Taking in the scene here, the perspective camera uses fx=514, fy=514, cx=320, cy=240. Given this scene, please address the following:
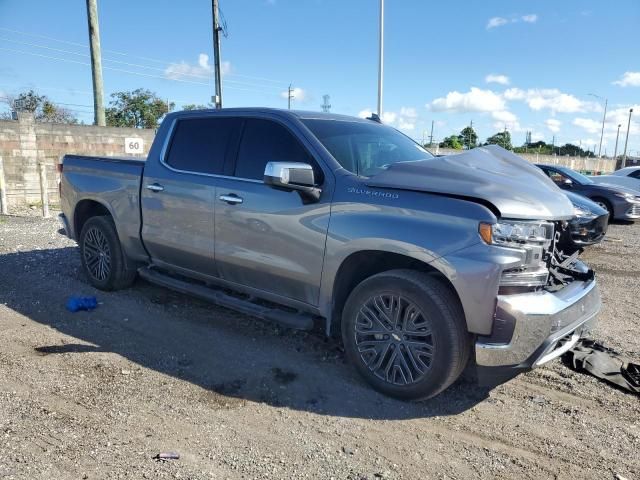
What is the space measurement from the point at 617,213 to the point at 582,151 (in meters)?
76.1

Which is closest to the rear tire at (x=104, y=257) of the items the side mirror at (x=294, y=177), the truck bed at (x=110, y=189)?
the truck bed at (x=110, y=189)

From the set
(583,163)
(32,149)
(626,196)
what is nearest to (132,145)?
(32,149)

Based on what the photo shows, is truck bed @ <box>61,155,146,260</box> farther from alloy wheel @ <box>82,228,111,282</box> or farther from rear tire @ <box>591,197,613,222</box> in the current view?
rear tire @ <box>591,197,613,222</box>

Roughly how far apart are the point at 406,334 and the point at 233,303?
1630 mm

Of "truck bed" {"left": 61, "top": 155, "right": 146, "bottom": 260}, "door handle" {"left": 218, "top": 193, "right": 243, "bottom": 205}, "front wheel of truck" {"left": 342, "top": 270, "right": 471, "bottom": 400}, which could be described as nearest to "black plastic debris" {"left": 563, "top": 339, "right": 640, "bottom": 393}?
"front wheel of truck" {"left": 342, "top": 270, "right": 471, "bottom": 400}

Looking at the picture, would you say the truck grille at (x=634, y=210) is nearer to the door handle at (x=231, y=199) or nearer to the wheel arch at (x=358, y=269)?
the wheel arch at (x=358, y=269)

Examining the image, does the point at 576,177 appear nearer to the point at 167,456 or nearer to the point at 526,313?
the point at 526,313

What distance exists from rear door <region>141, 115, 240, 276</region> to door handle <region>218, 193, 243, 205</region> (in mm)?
152

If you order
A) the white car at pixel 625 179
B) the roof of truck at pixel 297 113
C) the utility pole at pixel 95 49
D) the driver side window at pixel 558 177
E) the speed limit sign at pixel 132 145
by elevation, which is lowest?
the white car at pixel 625 179

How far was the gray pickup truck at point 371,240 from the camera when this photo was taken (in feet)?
10.2

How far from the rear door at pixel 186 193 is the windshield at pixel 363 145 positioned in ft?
2.98

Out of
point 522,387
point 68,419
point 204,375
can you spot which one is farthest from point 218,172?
point 522,387

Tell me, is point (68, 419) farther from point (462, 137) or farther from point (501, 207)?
point (462, 137)

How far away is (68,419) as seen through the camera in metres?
3.23
